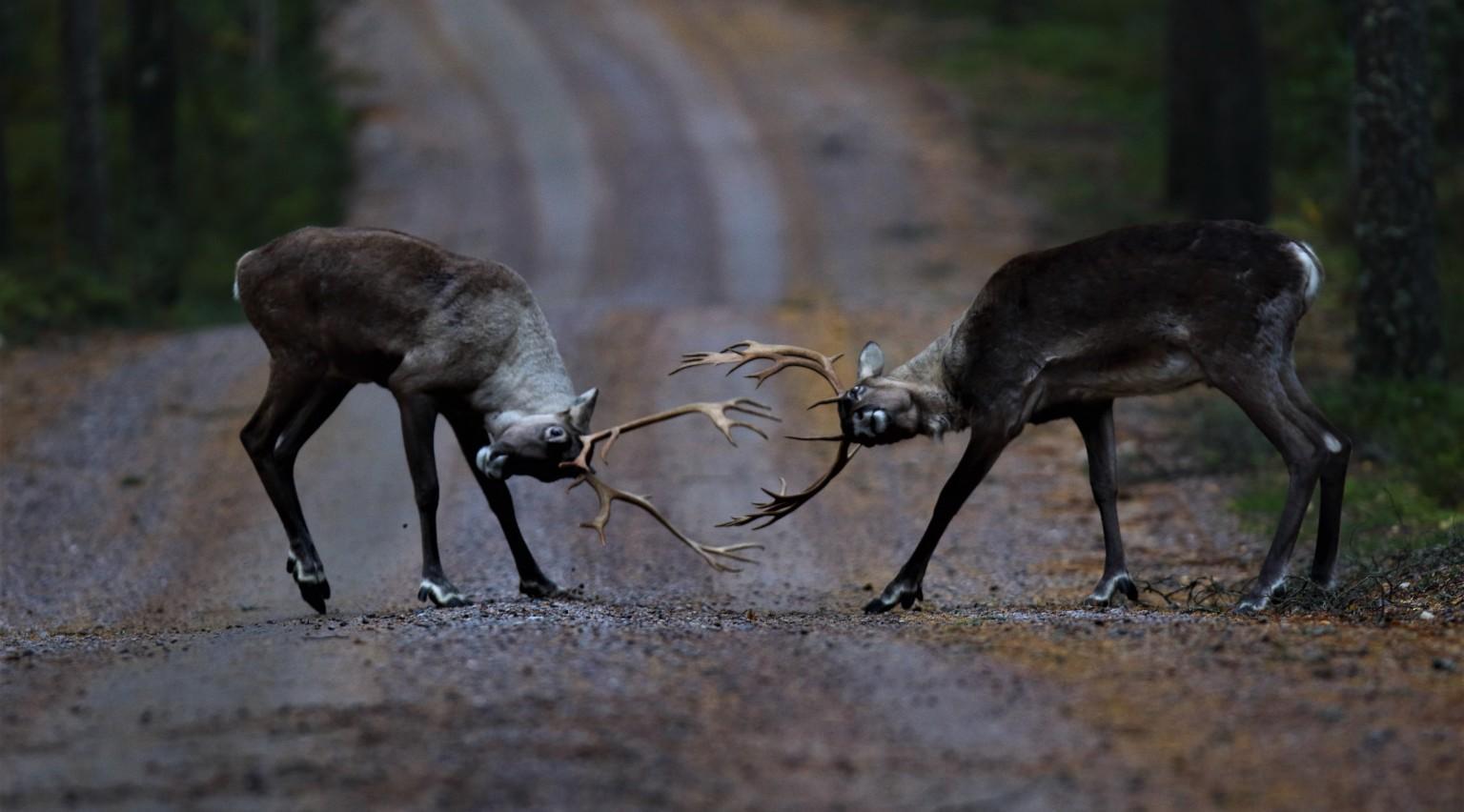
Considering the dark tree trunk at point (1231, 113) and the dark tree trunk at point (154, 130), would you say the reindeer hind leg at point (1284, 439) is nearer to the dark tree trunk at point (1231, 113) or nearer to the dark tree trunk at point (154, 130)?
the dark tree trunk at point (1231, 113)

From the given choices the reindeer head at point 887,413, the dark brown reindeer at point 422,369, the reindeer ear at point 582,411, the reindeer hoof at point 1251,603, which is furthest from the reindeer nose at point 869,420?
the reindeer hoof at point 1251,603

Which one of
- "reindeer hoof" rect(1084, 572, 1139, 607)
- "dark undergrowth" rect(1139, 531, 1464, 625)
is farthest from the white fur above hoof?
"dark undergrowth" rect(1139, 531, 1464, 625)

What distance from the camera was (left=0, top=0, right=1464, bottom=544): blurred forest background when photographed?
13.7m

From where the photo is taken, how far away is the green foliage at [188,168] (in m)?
20.9

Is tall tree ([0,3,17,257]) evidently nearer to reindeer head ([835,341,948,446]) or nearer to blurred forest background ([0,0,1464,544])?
blurred forest background ([0,0,1464,544])

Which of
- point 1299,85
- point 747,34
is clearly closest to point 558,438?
point 1299,85

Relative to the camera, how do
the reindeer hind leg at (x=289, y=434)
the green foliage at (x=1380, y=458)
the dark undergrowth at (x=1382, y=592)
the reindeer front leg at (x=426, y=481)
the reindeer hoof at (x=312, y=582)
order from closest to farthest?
the dark undergrowth at (x=1382, y=592), the reindeer front leg at (x=426, y=481), the reindeer hoof at (x=312, y=582), the reindeer hind leg at (x=289, y=434), the green foliage at (x=1380, y=458)

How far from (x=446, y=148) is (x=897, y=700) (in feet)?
79.8

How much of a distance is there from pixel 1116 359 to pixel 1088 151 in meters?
18.3

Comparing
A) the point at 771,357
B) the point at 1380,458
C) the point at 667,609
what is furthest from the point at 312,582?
the point at 1380,458

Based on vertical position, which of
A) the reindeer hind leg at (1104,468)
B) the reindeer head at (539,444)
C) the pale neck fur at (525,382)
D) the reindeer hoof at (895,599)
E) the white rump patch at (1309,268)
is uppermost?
the white rump patch at (1309,268)

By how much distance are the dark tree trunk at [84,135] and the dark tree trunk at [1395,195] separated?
13876 mm

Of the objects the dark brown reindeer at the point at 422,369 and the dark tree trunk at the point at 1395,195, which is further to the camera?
the dark tree trunk at the point at 1395,195

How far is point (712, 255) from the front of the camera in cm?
2425
